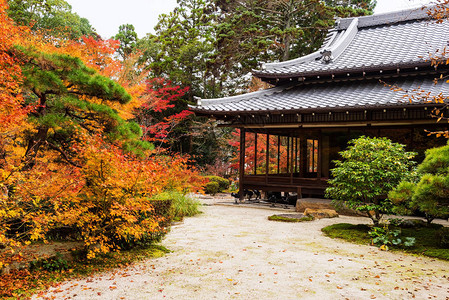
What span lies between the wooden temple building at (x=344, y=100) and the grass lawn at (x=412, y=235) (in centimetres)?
342

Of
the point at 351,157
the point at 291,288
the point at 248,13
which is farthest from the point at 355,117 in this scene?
the point at 248,13

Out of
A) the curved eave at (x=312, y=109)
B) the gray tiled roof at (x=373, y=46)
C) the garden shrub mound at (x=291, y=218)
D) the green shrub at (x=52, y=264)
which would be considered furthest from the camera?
the gray tiled roof at (x=373, y=46)

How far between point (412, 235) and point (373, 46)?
9.39 m

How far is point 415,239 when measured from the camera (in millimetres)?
6762

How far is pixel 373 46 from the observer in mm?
13859

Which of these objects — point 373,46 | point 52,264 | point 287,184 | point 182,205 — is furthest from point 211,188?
point 52,264

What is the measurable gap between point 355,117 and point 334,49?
4119mm

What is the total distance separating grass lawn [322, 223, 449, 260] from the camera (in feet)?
20.2

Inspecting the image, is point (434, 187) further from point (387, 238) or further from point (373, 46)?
point (373, 46)

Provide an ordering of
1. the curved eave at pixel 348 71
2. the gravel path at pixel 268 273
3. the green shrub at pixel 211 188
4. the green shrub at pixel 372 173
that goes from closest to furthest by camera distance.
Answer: the gravel path at pixel 268 273 → the green shrub at pixel 372 173 → the curved eave at pixel 348 71 → the green shrub at pixel 211 188

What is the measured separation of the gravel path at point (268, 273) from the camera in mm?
4105

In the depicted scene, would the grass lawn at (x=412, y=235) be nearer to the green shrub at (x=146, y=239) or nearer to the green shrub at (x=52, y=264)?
the green shrub at (x=146, y=239)

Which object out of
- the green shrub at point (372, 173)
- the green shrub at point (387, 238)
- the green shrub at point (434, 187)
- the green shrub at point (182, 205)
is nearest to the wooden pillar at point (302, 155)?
the green shrub at point (182, 205)

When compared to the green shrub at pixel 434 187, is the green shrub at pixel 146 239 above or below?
below
